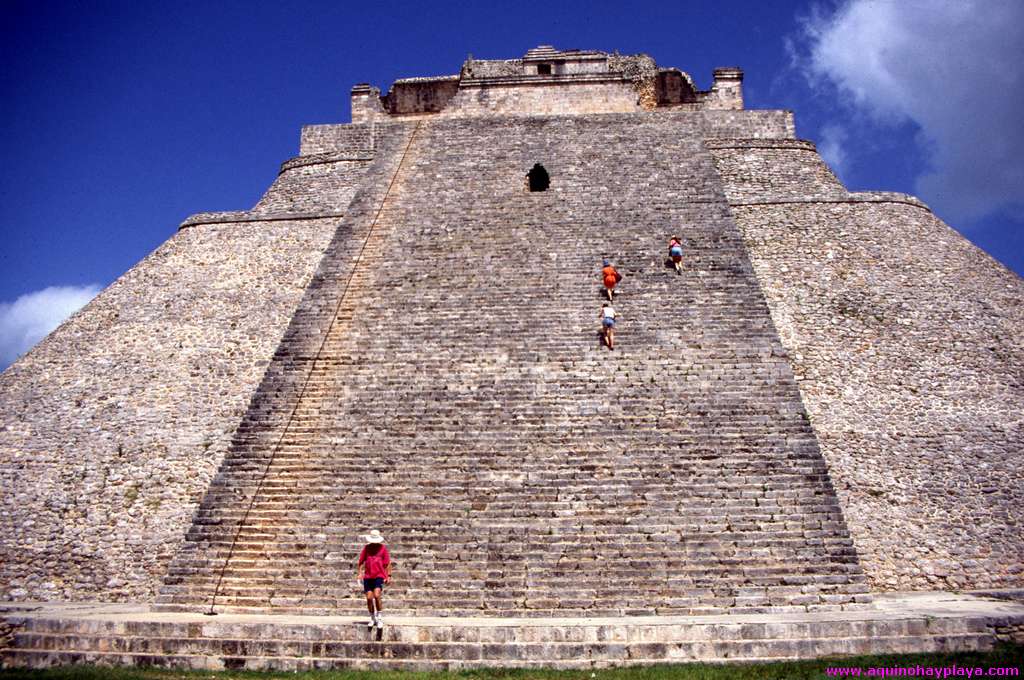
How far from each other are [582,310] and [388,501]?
3.76 metres

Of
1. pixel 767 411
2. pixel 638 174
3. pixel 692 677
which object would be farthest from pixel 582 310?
pixel 692 677

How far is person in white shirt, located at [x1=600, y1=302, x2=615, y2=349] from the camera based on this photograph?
29.7ft

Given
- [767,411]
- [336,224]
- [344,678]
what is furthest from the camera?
[336,224]

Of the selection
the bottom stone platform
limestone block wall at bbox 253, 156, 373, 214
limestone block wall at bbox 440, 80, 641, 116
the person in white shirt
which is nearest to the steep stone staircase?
the person in white shirt

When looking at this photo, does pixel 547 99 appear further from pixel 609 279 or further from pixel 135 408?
pixel 135 408

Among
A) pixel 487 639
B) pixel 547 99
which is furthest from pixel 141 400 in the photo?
pixel 547 99

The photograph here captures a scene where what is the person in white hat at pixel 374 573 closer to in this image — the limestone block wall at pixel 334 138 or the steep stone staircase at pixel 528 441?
the steep stone staircase at pixel 528 441

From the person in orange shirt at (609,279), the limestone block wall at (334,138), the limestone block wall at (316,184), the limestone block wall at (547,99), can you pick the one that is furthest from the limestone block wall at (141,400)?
the limestone block wall at (547,99)

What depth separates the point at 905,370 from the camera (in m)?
8.70

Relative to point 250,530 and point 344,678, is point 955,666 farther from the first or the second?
point 250,530

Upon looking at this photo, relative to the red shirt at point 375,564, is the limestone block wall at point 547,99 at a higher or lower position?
higher

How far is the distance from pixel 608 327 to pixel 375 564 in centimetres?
445

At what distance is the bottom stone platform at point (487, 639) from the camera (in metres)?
5.27

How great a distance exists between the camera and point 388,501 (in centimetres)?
729
